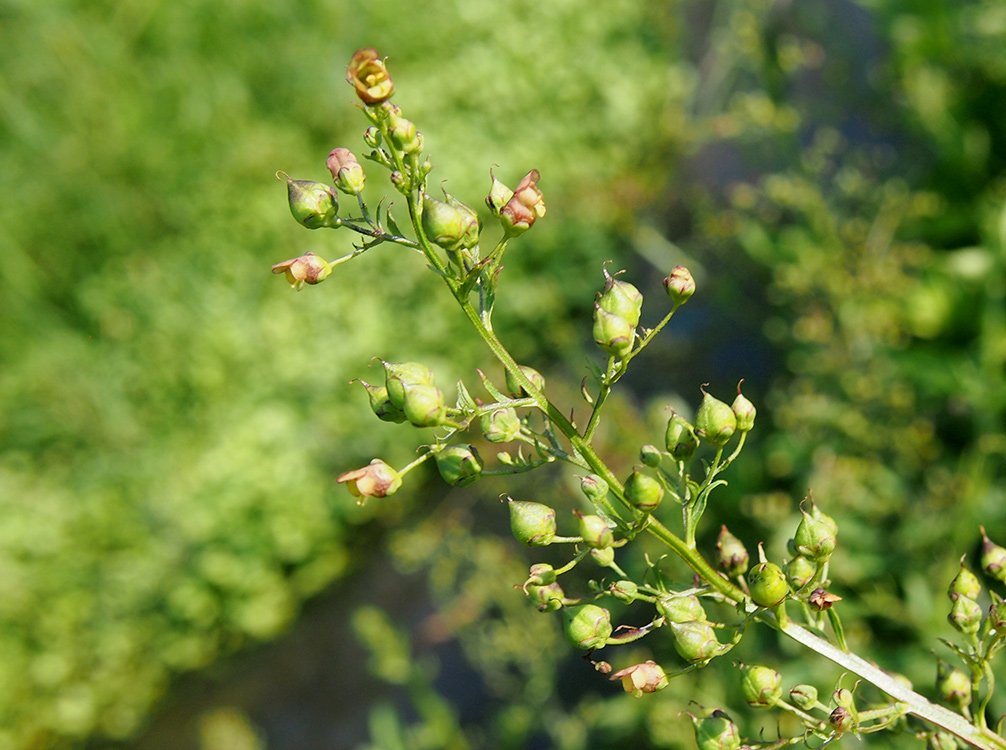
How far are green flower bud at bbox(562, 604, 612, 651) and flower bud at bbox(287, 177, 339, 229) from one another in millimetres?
361

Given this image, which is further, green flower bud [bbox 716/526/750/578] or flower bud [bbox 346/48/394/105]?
green flower bud [bbox 716/526/750/578]

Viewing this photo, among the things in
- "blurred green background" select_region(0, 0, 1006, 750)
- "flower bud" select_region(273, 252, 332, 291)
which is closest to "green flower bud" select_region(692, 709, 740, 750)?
"flower bud" select_region(273, 252, 332, 291)

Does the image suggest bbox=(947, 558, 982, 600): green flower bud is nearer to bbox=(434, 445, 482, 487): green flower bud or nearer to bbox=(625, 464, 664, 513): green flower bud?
bbox=(625, 464, 664, 513): green flower bud

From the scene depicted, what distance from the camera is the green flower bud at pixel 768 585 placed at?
76 cm

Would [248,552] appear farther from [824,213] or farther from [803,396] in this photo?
[824,213]

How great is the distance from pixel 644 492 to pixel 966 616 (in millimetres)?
320

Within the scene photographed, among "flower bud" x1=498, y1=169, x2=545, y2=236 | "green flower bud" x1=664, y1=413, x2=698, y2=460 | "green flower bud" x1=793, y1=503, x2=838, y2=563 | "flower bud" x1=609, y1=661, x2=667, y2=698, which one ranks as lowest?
"flower bud" x1=609, y1=661, x2=667, y2=698

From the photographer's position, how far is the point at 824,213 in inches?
101

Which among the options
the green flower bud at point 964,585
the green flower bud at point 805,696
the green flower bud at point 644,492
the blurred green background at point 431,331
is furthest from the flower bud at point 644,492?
the blurred green background at point 431,331

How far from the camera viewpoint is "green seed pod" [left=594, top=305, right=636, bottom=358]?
0.77 meters

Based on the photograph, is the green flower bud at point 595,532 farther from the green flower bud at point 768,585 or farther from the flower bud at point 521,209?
the flower bud at point 521,209

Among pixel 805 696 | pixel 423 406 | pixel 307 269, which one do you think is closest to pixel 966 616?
pixel 805 696

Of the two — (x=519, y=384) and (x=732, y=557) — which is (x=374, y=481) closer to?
(x=519, y=384)

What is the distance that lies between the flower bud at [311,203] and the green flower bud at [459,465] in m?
0.20
